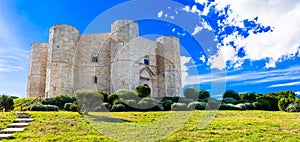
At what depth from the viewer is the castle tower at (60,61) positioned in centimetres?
2909

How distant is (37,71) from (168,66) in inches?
647

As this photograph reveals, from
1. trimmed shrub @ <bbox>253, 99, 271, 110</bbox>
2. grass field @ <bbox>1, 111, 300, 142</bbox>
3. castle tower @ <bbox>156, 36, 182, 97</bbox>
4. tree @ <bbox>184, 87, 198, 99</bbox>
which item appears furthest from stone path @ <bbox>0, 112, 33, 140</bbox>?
castle tower @ <bbox>156, 36, 182, 97</bbox>

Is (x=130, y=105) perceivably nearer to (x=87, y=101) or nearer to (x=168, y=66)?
(x=87, y=101)

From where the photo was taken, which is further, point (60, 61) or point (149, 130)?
point (60, 61)

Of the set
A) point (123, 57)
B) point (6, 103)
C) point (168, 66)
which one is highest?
point (123, 57)

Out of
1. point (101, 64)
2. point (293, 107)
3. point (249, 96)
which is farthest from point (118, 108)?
point (249, 96)

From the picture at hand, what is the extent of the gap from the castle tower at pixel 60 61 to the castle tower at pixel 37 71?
409 cm

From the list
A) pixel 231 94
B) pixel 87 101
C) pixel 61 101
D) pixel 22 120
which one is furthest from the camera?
pixel 231 94

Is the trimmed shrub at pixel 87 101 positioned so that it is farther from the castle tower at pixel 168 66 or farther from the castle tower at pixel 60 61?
the castle tower at pixel 168 66

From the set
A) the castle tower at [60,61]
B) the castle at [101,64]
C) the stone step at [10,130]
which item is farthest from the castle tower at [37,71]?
the stone step at [10,130]

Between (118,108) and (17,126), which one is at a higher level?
(118,108)

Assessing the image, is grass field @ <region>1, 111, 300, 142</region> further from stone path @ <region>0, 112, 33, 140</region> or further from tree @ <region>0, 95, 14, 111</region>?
tree @ <region>0, 95, 14, 111</region>

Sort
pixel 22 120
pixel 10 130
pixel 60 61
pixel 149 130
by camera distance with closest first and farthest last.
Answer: pixel 10 130 → pixel 149 130 → pixel 22 120 → pixel 60 61

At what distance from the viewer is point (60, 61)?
2938 cm
